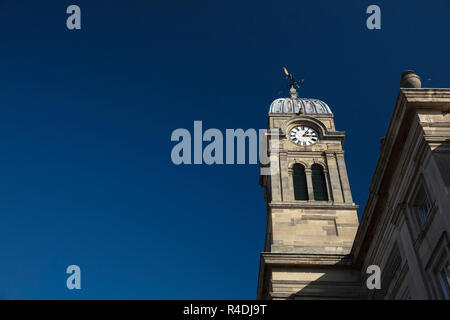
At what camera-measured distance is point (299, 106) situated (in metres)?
51.2

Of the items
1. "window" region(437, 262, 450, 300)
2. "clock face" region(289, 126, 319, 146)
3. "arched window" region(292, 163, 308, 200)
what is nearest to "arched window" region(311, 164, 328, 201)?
"arched window" region(292, 163, 308, 200)

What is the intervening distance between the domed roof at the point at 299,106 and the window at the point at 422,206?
85.9 feet

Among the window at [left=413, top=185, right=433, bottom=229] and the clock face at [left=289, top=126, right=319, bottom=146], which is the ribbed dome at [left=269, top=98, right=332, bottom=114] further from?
the window at [left=413, top=185, right=433, bottom=229]

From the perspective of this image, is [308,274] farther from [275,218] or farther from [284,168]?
[284,168]

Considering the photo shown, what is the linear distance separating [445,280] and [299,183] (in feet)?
71.0

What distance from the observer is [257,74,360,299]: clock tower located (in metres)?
31.0

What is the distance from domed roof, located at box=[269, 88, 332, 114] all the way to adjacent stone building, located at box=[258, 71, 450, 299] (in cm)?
9

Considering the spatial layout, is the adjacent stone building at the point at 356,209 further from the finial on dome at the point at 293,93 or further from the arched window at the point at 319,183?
the finial on dome at the point at 293,93

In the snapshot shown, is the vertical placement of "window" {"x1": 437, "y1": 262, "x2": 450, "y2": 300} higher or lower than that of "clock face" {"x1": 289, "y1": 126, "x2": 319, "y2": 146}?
lower

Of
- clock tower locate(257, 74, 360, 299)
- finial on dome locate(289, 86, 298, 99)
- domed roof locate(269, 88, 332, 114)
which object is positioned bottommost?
clock tower locate(257, 74, 360, 299)

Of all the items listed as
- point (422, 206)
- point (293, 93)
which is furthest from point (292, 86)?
point (422, 206)

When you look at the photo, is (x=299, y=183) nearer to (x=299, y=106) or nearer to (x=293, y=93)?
(x=299, y=106)

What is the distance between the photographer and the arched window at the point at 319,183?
40.7 m
